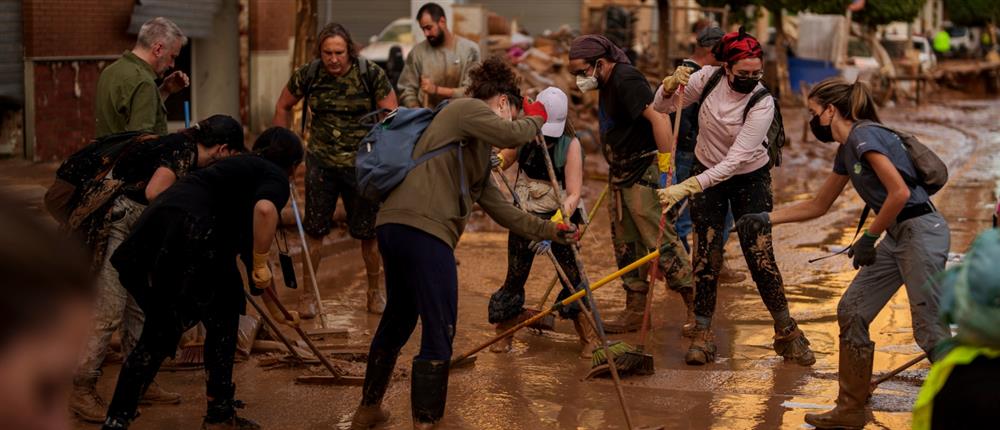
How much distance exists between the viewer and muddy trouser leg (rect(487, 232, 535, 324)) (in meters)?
7.55

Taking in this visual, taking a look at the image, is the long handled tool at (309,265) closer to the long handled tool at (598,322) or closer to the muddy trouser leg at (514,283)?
the muddy trouser leg at (514,283)

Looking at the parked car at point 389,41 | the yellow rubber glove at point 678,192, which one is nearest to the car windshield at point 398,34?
the parked car at point 389,41

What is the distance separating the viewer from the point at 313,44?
1335 cm

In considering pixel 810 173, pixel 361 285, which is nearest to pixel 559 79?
pixel 810 173

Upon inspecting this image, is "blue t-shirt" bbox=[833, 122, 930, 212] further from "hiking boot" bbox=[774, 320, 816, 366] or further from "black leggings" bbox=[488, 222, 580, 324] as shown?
"black leggings" bbox=[488, 222, 580, 324]

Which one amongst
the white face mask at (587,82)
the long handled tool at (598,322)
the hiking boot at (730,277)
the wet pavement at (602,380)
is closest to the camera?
the long handled tool at (598,322)

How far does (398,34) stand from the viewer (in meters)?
29.5

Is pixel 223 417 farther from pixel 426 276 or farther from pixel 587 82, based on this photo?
pixel 587 82

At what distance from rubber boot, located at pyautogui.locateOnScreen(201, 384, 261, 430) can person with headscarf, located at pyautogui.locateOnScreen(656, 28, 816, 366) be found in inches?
102

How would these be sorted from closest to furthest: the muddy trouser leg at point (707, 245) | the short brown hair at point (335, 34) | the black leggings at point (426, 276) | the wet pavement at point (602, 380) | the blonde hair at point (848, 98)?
the black leggings at point (426, 276) → the blonde hair at point (848, 98) → the wet pavement at point (602, 380) → the muddy trouser leg at point (707, 245) → the short brown hair at point (335, 34)

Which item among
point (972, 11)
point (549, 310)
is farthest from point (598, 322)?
point (972, 11)

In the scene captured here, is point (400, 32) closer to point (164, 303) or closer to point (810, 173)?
point (810, 173)

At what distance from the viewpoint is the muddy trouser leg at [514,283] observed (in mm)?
7551

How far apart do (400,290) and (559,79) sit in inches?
554
